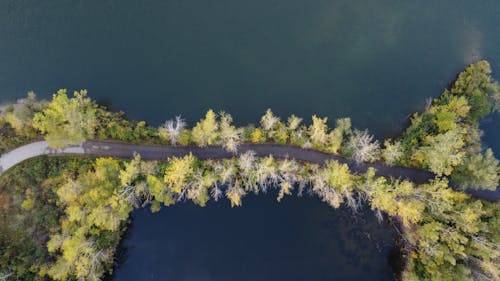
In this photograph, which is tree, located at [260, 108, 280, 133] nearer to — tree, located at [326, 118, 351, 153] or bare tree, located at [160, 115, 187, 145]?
tree, located at [326, 118, 351, 153]

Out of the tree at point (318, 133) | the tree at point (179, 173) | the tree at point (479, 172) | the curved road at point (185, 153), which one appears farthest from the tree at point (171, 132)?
the tree at point (479, 172)

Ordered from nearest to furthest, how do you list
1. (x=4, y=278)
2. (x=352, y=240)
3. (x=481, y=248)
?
(x=481, y=248) < (x=4, y=278) < (x=352, y=240)

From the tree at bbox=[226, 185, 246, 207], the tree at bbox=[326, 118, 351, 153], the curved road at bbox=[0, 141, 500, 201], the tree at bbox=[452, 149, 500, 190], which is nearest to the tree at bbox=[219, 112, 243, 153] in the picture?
the curved road at bbox=[0, 141, 500, 201]

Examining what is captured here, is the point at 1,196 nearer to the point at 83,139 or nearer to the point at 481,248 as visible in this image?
the point at 83,139

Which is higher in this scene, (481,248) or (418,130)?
(418,130)

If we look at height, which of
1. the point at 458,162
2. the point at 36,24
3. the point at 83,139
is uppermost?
the point at 36,24

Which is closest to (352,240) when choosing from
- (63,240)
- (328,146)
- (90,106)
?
(328,146)

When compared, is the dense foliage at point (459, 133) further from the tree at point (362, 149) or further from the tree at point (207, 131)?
the tree at point (207, 131)
